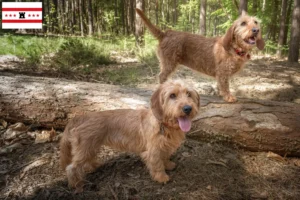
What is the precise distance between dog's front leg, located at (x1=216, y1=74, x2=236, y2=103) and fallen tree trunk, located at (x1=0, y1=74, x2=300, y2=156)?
0.51 feet

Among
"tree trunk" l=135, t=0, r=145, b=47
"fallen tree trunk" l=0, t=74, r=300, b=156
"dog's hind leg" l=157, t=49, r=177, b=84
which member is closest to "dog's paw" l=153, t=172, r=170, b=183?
"fallen tree trunk" l=0, t=74, r=300, b=156

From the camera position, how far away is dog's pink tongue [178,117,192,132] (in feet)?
9.93

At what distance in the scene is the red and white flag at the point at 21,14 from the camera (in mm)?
12250

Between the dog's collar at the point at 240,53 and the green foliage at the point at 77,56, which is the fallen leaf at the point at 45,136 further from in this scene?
the green foliage at the point at 77,56

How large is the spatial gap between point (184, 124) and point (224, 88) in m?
2.12

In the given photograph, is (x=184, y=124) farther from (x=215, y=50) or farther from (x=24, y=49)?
(x=24, y=49)

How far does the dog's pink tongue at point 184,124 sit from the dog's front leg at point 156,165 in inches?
20.3

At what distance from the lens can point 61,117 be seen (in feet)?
14.9

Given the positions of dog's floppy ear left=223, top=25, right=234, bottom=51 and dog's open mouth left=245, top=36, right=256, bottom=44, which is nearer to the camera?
dog's open mouth left=245, top=36, right=256, bottom=44

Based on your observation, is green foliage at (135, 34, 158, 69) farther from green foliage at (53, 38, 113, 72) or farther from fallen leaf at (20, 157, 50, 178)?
fallen leaf at (20, 157, 50, 178)

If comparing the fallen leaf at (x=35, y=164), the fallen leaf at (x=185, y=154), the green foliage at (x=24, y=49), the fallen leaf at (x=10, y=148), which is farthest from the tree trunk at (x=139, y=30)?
the fallen leaf at (x=35, y=164)

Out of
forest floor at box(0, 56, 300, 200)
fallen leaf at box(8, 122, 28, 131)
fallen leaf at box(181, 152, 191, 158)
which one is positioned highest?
fallen leaf at box(8, 122, 28, 131)

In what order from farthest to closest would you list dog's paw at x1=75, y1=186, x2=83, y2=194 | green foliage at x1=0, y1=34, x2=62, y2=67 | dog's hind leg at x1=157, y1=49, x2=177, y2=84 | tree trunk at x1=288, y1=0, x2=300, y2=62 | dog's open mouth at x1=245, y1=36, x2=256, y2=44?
1. tree trunk at x1=288, y1=0, x2=300, y2=62
2. green foliage at x1=0, y1=34, x2=62, y2=67
3. dog's hind leg at x1=157, y1=49, x2=177, y2=84
4. dog's open mouth at x1=245, y1=36, x2=256, y2=44
5. dog's paw at x1=75, y1=186, x2=83, y2=194

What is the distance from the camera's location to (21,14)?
1248 centimetres
